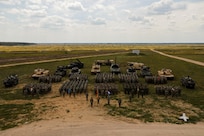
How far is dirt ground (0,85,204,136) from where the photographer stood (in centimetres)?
1798

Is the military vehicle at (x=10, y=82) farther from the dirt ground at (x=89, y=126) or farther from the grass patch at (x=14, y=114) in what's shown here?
the dirt ground at (x=89, y=126)

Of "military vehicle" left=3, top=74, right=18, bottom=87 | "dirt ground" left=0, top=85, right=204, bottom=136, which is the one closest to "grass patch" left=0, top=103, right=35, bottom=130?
"dirt ground" left=0, top=85, right=204, bottom=136

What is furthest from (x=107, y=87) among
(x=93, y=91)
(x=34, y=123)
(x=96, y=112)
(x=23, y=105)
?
(x=34, y=123)

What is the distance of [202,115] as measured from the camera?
22.3 metres

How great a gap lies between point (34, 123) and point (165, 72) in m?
27.0

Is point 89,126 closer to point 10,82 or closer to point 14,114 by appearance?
point 14,114

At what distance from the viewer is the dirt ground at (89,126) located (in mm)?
17984

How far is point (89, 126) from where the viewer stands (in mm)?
19281

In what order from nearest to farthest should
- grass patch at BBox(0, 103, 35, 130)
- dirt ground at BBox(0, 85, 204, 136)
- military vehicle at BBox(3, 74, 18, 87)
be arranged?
dirt ground at BBox(0, 85, 204, 136), grass patch at BBox(0, 103, 35, 130), military vehicle at BBox(3, 74, 18, 87)

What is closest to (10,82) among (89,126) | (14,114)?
(14,114)

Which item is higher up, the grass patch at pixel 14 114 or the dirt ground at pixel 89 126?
the dirt ground at pixel 89 126

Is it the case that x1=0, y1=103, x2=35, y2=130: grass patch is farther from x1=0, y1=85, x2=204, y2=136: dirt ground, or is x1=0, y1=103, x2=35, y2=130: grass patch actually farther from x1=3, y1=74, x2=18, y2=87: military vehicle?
x1=3, y1=74, x2=18, y2=87: military vehicle

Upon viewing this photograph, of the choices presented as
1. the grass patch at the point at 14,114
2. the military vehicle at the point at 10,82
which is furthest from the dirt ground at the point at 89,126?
the military vehicle at the point at 10,82

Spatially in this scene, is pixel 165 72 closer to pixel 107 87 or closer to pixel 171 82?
pixel 171 82
